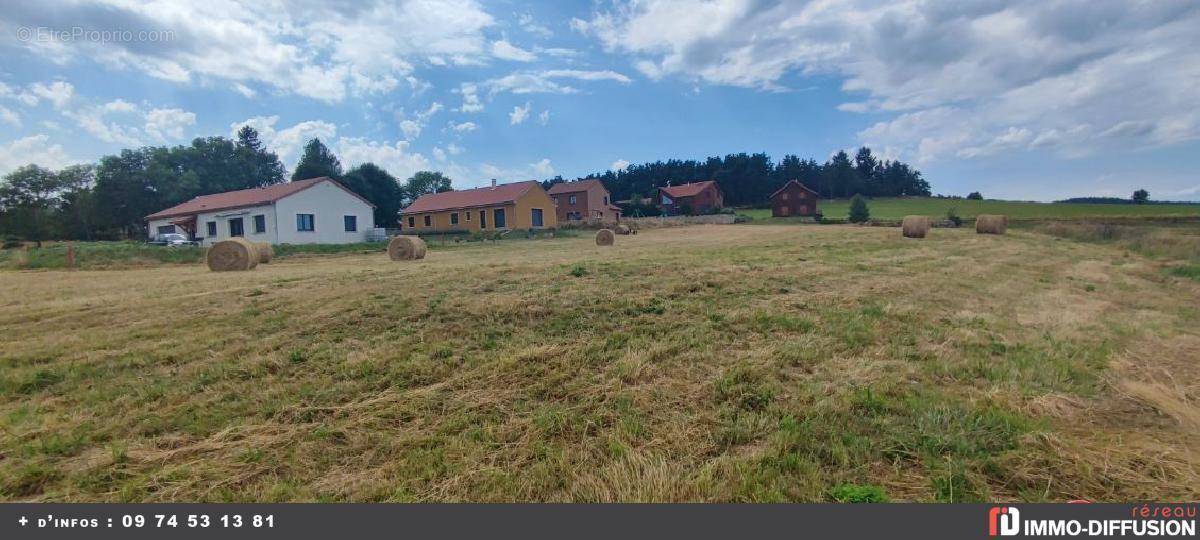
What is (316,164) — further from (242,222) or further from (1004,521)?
(1004,521)

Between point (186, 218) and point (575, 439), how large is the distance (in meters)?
48.7

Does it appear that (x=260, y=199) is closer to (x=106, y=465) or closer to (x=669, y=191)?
Answer: (x=106, y=465)

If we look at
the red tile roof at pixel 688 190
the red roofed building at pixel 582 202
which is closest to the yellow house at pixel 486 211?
the red roofed building at pixel 582 202

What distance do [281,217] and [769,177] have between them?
88.2 meters

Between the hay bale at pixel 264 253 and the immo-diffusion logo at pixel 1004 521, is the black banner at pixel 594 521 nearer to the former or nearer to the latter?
the immo-diffusion logo at pixel 1004 521

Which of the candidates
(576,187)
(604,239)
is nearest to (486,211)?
(576,187)

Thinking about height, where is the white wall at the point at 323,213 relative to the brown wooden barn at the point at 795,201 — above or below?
below

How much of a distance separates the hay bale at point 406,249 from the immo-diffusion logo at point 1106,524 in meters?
20.7

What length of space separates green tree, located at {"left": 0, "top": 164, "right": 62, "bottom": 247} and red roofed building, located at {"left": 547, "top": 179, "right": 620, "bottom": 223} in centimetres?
5150

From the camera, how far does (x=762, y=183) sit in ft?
320

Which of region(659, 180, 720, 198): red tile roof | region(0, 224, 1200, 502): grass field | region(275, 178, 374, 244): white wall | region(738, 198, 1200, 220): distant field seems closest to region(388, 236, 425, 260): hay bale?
region(0, 224, 1200, 502): grass field

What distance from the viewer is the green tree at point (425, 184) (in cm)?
9412

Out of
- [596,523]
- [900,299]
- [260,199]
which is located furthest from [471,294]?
[260,199]

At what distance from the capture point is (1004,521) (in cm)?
274
